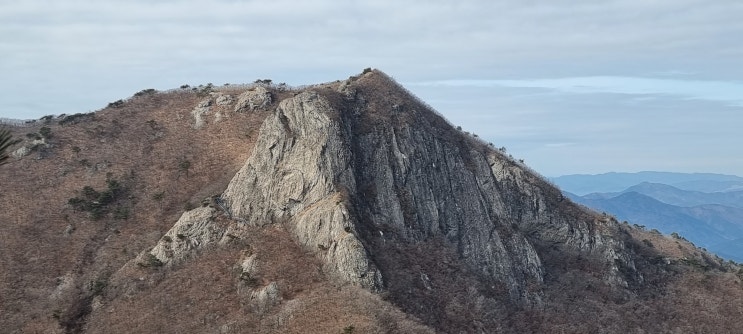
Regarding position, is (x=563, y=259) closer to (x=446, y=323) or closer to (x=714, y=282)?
(x=714, y=282)

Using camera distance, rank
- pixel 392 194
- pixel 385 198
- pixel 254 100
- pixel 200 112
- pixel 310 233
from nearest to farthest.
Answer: pixel 310 233 < pixel 385 198 < pixel 392 194 < pixel 254 100 < pixel 200 112

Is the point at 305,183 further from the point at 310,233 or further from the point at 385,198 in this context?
the point at 385,198

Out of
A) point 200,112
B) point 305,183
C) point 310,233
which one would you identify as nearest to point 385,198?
point 305,183

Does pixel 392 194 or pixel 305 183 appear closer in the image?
pixel 305 183

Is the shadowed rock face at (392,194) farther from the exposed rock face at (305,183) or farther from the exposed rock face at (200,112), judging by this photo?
the exposed rock face at (200,112)

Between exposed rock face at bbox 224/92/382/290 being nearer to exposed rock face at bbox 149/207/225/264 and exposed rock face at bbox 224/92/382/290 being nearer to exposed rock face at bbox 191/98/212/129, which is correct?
exposed rock face at bbox 149/207/225/264
